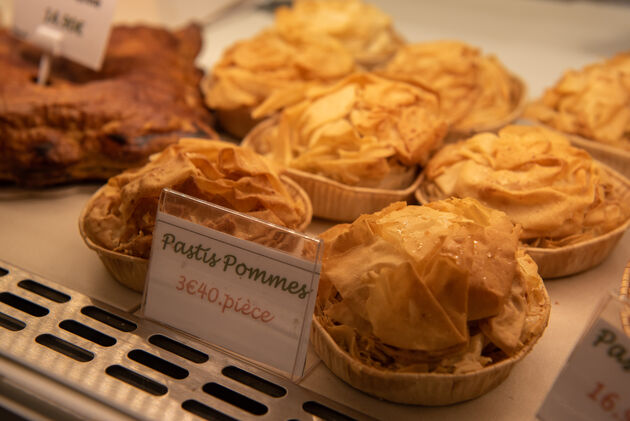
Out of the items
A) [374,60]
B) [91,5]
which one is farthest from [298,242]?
[374,60]

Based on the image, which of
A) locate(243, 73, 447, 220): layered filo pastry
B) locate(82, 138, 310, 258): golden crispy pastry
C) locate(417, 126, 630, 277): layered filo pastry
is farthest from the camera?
locate(243, 73, 447, 220): layered filo pastry

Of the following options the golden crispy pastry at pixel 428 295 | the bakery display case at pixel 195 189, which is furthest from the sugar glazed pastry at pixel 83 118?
the golden crispy pastry at pixel 428 295

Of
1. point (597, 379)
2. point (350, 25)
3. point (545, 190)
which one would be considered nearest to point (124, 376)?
point (597, 379)

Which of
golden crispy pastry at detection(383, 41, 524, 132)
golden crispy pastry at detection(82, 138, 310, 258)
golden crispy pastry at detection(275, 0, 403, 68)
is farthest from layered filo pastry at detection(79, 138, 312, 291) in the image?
golden crispy pastry at detection(275, 0, 403, 68)

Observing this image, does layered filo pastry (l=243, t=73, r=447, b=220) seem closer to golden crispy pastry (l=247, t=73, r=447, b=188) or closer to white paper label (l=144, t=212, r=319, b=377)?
golden crispy pastry (l=247, t=73, r=447, b=188)

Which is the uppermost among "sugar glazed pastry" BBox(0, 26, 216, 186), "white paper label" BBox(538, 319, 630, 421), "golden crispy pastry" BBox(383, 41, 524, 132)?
"golden crispy pastry" BBox(383, 41, 524, 132)

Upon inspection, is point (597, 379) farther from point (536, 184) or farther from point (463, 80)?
point (463, 80)

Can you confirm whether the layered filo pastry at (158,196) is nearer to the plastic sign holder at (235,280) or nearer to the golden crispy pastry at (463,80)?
the plastic sign holder at (235,280)
